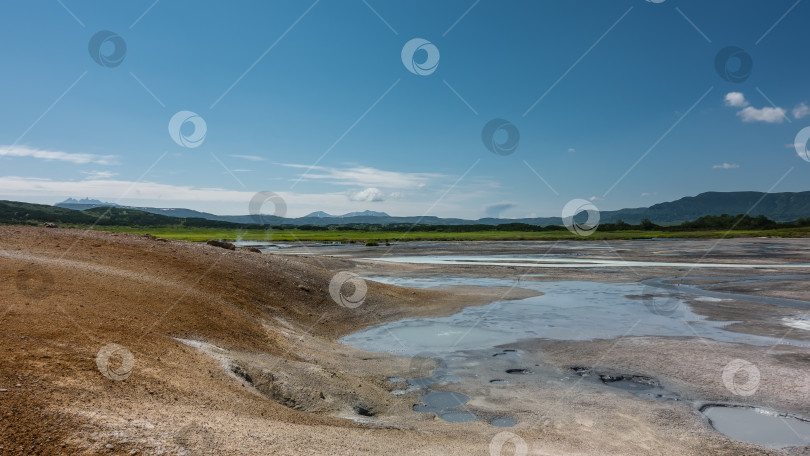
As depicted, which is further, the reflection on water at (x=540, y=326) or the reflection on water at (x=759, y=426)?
the reflection on water at (x=540, y=326)

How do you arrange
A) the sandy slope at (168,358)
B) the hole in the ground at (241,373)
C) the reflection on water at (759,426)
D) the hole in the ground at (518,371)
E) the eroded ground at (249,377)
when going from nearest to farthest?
the sandy slope at (168,358), the eroded ground at (249,377), the reflection on water at (759,426), the hole in the ground at (241,373), the hole in the ground at (518,371)

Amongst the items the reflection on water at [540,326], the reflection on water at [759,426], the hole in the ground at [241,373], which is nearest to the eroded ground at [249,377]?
the hole in the ground at [241,373]

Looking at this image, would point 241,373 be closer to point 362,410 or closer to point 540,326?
point 362,410

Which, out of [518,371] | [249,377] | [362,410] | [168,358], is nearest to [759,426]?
[518,371]

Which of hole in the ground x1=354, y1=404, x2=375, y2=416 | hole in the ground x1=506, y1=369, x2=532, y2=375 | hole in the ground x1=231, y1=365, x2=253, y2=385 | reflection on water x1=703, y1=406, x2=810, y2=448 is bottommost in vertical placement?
hole in the ground x1=354, y1=404, x2=375, y2=416

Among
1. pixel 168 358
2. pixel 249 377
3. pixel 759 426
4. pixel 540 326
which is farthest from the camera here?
pixel 540 326

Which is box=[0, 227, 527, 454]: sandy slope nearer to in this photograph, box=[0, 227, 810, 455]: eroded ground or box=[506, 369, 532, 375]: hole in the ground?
box=[0, 227, 810, 455]: eroded ground

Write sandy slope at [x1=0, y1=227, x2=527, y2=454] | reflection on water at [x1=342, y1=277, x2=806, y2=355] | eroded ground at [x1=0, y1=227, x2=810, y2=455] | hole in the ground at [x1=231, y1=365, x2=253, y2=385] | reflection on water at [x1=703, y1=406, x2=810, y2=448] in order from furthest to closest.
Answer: reflection on water at [x1=342, y1=277, x2=806, y2=355]
hole in the ground at [x1=231, y1=365, x2=253, y2=385]
reflection on water at [x1=703, y1=406, x2=810, y2=448]
eroded ground at [x1=0, y1=227, x2=810, y2=455]
sandy slope at [x1=0, y1=227, x2=527, y2=454]

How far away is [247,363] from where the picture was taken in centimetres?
1220

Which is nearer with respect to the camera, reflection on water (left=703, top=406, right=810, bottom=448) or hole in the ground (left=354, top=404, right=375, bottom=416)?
reflection on water (left=703, top=406, right=810, bottom=448)

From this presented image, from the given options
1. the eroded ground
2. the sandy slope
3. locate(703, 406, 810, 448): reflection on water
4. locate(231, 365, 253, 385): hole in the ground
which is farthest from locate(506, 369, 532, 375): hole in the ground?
locate(231, 365, 253, 385): hole in the ground

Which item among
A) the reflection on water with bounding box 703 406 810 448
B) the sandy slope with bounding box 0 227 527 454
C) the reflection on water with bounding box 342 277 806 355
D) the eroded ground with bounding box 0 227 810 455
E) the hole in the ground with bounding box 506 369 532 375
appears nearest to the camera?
the sandy slope with bounding box 0 227 527 454

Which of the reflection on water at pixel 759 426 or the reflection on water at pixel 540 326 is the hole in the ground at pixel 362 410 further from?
the reflection on water at pixel 759 426

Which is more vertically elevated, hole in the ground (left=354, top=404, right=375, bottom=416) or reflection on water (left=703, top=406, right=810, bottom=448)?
reflection on water (left=703, top=406, right=810, bottom=448)
